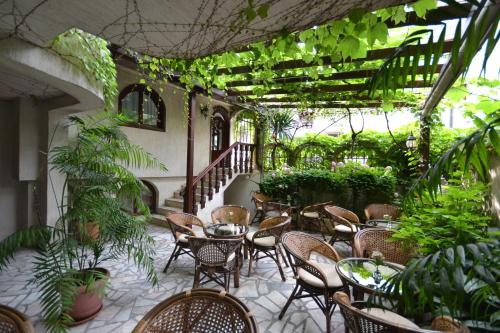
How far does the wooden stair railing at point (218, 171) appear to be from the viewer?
19.1 feet

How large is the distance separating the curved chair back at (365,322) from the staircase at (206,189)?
4.35 meters

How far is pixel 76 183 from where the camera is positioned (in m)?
2.85

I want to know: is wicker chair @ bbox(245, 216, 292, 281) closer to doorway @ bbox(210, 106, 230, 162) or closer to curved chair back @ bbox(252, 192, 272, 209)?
curved chair back @ bbox(252, 192, 272, 209)

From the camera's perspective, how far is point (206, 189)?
7.23m

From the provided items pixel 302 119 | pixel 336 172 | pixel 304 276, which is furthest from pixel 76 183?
pixel 302 119

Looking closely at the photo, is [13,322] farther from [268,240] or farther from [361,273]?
[268,240]

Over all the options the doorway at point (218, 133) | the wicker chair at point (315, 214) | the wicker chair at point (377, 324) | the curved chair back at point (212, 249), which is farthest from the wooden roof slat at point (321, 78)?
the wicker chair at point (377, 324)

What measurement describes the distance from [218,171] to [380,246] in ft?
15.6

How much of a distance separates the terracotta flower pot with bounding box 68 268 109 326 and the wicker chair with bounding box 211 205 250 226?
7.97 feet

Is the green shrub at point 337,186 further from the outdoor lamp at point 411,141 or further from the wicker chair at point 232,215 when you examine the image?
the wicker chair at point 232,215

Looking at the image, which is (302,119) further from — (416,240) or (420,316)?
(420,316)

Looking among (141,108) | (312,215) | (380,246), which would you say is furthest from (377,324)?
(141,108)

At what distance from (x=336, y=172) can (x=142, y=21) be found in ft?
20.8

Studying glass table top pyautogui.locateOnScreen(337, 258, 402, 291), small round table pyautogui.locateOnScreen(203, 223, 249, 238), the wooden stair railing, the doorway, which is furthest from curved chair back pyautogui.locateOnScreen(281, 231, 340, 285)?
the doorway
